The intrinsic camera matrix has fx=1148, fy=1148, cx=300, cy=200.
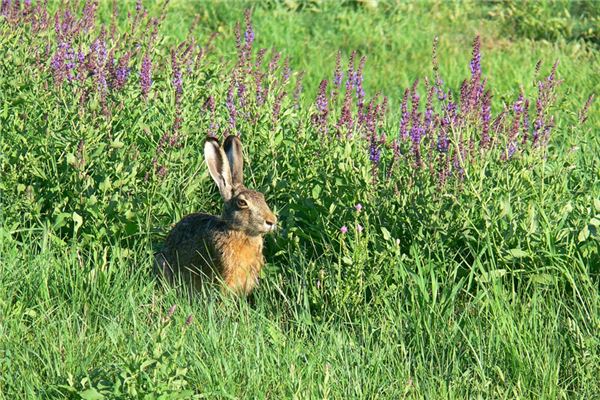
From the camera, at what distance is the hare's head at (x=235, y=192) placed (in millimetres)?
5758

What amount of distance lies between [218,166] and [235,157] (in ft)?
0.35

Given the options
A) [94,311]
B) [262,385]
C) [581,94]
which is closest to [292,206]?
[94,311]

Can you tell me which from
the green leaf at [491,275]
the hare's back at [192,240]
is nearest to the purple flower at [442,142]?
the green leaf at [491,275]

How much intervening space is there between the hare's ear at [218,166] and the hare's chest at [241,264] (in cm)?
28

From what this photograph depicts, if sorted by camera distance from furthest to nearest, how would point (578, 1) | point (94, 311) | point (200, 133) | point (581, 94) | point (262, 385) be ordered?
point (578, 1) < point (581, 94) < point (200, 133) < point (94, 311) < point (262, 385)

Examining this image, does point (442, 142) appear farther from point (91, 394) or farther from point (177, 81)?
point (91, 394)

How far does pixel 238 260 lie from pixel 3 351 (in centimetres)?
155

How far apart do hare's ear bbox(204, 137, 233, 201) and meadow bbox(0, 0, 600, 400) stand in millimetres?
278

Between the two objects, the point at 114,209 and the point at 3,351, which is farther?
the point at 114,209

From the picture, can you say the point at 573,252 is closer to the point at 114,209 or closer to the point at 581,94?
the point at 114,209

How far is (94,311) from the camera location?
5184mm

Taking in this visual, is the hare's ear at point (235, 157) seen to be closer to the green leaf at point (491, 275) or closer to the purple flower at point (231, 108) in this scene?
the purple flower at point (231, 108)

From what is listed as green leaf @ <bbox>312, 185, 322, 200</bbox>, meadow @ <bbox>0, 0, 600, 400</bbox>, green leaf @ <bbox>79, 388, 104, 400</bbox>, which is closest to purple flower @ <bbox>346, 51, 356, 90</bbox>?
meadow @ <bbox>0, 0, 600, 400</bbox>

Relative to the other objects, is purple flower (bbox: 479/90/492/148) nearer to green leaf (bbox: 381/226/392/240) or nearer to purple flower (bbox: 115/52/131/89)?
green leaf (bbox: 381/226/392/240)
